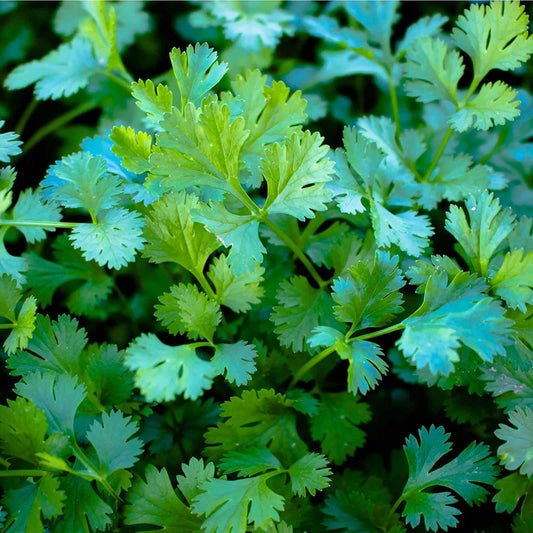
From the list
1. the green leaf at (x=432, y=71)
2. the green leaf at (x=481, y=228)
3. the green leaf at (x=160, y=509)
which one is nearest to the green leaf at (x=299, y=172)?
the green leaf at (x=481, y=228)

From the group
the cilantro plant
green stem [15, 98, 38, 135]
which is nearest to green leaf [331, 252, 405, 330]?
the cilantro plant

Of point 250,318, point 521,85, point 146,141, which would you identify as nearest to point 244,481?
point 250,318

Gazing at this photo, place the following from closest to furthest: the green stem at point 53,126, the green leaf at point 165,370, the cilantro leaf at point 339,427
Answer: the green leaf at point 165,370
the cilantro leaf at point 339,427
the green stem at point 53,126

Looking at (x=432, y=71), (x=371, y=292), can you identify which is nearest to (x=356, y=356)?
(x=371, y=292)

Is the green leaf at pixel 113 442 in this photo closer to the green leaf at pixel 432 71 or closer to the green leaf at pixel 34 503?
the green leaf at pixel 34 503

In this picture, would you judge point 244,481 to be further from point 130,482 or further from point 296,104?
point 296,104

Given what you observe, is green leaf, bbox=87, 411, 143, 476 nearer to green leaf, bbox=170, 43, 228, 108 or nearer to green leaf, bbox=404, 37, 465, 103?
green leaf, bbox=170, 43, 228, 108
